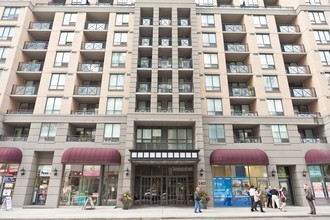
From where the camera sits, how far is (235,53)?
91.4 feet

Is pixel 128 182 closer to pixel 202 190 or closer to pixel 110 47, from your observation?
pixel 202 190

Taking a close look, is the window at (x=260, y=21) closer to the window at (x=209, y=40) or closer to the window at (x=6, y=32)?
the window at (x=209, y=40)

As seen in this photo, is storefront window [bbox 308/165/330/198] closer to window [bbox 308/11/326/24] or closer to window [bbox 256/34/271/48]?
window [bbox 256/34/271/48]

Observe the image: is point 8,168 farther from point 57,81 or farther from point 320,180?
point 320,180

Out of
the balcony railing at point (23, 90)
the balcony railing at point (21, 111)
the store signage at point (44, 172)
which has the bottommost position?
the store signage at point (44, 172)

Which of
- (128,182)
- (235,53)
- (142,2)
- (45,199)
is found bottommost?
(45,199)

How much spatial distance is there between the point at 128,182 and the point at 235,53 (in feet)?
67.3

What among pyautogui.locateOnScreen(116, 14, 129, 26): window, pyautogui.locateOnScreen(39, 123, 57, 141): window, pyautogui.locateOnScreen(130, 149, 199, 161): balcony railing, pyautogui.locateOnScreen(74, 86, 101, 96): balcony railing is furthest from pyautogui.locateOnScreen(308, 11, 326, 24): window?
pyautogui.locateOnScreen(39, 123, 57, 141): window

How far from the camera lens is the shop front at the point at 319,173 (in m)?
22.3

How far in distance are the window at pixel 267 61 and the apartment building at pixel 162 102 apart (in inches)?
5.5

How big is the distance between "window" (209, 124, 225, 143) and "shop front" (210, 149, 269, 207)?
5.27 ft

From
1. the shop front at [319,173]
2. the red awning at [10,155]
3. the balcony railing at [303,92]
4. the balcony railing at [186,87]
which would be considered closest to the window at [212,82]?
the balcony railing at [186,87]

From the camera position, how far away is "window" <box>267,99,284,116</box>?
25.5 metres

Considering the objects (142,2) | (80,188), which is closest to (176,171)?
(80,188)
